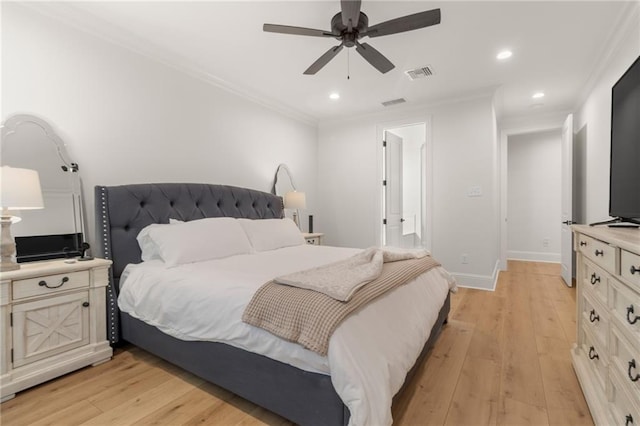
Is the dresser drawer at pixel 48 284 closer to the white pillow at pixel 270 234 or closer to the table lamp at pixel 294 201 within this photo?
the white pillow at pixel 270 234

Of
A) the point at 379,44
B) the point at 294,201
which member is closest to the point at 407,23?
the point at 379,44

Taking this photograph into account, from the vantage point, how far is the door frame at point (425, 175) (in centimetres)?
431

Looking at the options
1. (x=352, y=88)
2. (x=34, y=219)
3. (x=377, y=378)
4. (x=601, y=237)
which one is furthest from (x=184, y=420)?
(x=352, y=88)

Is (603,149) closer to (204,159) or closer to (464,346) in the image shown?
(464,346)

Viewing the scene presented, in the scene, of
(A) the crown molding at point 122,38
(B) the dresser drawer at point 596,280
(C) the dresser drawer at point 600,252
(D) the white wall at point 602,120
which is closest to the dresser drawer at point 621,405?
(B) the dresser drawer at point 596,280

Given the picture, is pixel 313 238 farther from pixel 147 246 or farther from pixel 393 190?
pixel 147 246

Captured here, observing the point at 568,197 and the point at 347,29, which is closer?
the point at 347,29

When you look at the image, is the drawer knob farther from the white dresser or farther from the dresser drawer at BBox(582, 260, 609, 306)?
the dresser drawer at BBox(582, 260, 609, 306)

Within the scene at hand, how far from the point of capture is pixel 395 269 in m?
1.98

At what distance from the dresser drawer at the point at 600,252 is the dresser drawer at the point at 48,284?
2907mm

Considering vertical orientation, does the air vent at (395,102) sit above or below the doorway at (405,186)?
above

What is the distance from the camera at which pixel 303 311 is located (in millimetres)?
1344

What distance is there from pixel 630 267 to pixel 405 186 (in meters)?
5.05

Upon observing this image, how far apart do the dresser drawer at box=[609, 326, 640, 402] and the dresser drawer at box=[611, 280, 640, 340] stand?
0.18 feet
